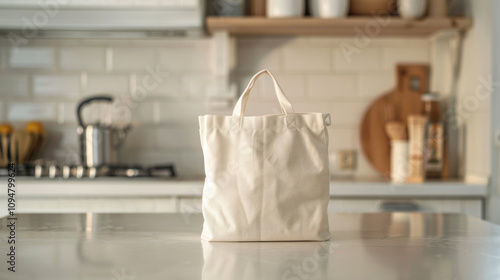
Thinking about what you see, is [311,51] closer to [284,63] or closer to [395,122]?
[284,63]

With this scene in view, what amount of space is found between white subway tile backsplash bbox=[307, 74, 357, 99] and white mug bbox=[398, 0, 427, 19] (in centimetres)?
41

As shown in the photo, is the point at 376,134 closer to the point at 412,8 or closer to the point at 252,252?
the point at 412,8

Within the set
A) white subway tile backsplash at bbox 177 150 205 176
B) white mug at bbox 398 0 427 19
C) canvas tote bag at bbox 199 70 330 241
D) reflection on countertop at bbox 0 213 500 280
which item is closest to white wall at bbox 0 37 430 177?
white subway tile backsplash at bbox 177 150 205 176

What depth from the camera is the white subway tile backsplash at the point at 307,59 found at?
2.88 m

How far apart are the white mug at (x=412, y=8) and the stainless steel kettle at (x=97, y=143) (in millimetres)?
1295

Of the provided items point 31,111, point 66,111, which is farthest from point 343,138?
point 31,111

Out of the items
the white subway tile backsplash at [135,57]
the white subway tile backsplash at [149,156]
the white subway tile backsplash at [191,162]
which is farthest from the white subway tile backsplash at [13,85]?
the white subway tile backsplash at [191,162]

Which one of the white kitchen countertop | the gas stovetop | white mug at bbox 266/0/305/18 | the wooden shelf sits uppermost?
white mug at bbox 266/0/305/18

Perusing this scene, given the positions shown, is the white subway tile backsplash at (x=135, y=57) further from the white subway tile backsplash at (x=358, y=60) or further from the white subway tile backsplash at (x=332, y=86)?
the white subway tile backsplash at (x=358, y=60)

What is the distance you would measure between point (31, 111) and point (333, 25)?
1.43 metres

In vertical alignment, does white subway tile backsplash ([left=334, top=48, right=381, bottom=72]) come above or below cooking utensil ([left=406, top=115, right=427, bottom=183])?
above

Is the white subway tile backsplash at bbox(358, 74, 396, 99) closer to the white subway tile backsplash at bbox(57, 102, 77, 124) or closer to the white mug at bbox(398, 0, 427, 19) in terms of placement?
the white mug at bbox(398, 0, 427, 19)

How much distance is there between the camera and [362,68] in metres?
2.89

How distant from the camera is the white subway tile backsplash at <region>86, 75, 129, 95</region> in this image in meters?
2.88
